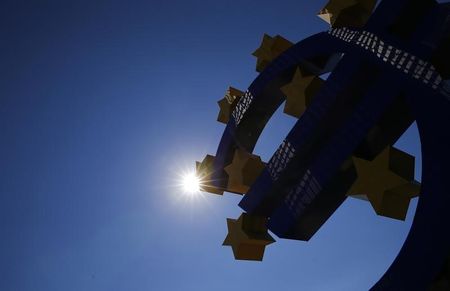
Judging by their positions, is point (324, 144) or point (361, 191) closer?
point (361, 191)

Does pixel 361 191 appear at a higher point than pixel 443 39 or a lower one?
lower

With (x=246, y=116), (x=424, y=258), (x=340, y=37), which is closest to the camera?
(x=424, y=258)

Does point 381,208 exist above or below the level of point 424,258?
above

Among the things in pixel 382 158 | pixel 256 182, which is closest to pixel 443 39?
pixel 382 158

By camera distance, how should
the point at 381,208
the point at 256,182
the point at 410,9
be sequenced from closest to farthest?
the point at 381,208 < the point at 410,9 < the point at 256,182

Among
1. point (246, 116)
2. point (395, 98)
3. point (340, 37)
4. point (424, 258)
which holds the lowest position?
point (424, 258)

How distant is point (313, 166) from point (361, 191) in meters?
0.73

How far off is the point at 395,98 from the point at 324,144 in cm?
102

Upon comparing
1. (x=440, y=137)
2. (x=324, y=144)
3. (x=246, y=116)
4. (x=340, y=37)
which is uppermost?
(x=246, y=116)

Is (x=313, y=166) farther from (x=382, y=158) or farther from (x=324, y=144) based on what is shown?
(x=382, y=158)

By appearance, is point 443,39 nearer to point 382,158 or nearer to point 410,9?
point 410,9

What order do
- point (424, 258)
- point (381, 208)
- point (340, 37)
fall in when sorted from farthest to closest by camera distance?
point (340, 37) < point (381, 208) < point (424, 258)

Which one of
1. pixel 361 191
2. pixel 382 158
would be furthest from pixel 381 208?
pixel 382 158

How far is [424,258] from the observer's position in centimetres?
247
